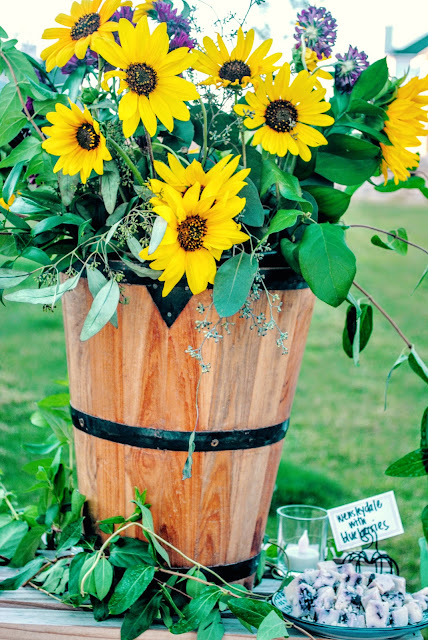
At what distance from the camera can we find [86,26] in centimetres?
87

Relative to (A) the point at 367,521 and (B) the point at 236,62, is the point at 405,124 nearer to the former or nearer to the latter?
(B) the point at 236,62

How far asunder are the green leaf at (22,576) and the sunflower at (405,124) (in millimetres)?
765

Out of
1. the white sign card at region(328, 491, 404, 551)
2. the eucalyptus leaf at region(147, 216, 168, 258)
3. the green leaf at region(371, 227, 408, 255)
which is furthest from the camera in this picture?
the white sign card at region(328, 491, 404, 551)

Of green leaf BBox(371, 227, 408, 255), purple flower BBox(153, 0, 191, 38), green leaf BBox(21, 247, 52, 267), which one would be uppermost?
purple flower BBox(153, 0, 191, 38)

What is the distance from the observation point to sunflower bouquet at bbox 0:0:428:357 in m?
0.80

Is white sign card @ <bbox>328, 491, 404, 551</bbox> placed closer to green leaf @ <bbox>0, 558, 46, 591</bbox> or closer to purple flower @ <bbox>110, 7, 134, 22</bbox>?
green leaf @ <bbox>0, 558, 46, 591</bbox>

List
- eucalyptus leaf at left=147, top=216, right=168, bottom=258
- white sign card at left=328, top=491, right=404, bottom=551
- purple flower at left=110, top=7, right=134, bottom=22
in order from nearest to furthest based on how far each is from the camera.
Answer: eucalyptus leaf at left=147, top=216, right=168, bottom=258, purple flower at left=110, top=7, right=134, bottom=22, white sign card at left=328, top=491, right=404, bottom=551

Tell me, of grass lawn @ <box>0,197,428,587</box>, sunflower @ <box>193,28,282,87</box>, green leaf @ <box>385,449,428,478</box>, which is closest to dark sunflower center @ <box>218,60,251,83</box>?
sunflower @ <box>193,28,282,87</box>

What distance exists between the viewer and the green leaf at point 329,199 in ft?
3.04

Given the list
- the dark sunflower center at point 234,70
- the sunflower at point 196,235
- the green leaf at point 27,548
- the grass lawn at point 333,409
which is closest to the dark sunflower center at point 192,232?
the sunflower at point 196,235

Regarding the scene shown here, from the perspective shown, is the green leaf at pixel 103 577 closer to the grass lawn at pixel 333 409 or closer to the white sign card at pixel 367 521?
the white sign card at pixel 367 521

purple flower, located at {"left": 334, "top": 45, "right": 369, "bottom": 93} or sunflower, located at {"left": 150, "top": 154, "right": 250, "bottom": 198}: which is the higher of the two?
purple flower, located at {"left": 334, "top": 45, "right": 369, "bottom": 93}

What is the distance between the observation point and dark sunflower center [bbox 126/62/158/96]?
794mm

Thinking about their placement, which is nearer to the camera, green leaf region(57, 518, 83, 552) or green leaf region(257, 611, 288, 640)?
green leaf region(257, 611, 288, 640)
